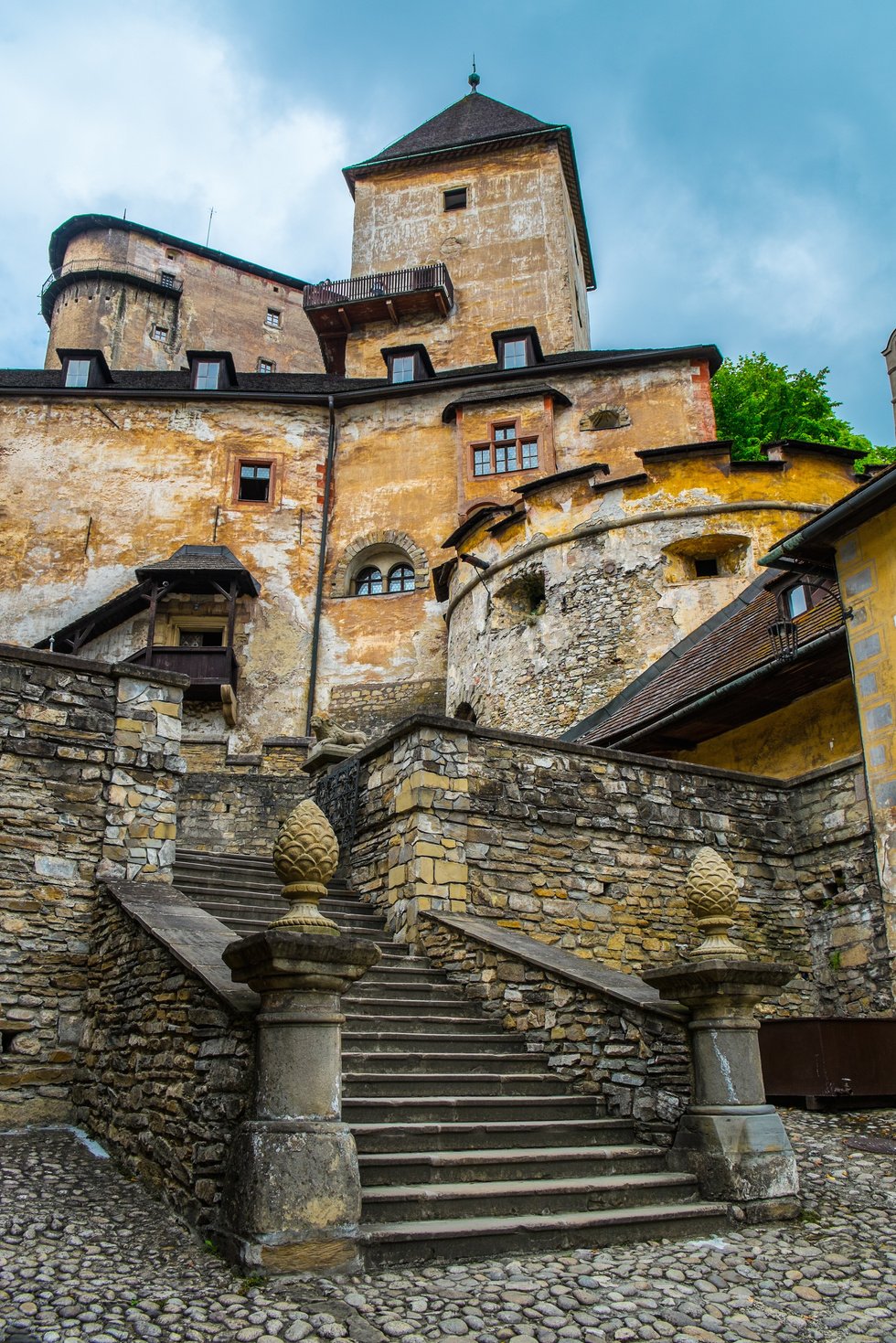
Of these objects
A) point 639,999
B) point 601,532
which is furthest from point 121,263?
point 639,999

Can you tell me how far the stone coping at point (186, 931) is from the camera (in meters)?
5.36

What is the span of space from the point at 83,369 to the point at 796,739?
2386 cm

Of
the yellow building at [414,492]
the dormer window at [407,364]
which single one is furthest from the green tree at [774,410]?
the dormer window at [407,364]

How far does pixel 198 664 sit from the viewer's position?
24125mm

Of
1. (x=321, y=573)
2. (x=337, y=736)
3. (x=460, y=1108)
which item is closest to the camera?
(x=460, y=1108)

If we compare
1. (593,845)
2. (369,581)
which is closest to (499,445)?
(369,581)

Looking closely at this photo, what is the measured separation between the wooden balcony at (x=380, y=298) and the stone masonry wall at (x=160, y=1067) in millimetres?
25821

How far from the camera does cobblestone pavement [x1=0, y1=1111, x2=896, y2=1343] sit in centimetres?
412

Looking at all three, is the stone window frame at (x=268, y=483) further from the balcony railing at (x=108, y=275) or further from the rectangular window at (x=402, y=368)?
the balcony railing at (x=108, y=275)

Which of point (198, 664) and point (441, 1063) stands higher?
point (198, 664)

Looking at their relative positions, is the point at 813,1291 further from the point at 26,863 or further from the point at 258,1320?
the point at 26,863

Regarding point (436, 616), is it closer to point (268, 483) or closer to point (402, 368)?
point (268, 483)

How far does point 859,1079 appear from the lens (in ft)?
26.0

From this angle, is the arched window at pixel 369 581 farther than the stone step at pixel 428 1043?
Yes
